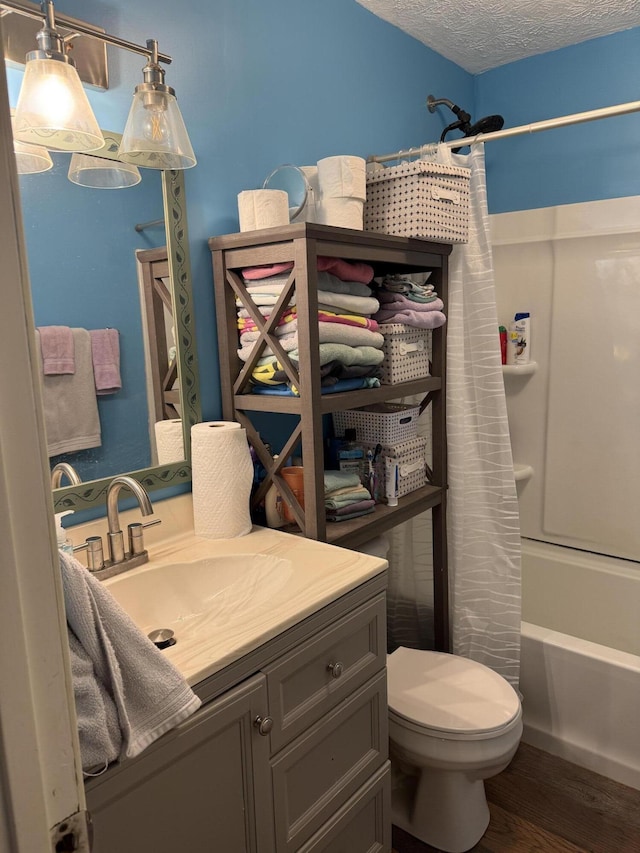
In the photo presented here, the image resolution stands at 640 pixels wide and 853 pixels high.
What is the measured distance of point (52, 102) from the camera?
3.83 ft

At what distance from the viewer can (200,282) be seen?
1650 millimetres

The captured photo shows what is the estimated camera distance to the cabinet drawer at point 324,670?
3.86 feet

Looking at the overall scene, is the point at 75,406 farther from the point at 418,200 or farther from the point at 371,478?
the point at 418,200

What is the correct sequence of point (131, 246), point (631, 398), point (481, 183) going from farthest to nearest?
point (631, 398), point (481, 183), point (131, 246)

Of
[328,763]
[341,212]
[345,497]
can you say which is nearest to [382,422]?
[345,497]

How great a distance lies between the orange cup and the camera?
1.66m

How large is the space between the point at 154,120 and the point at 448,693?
5.23 ft

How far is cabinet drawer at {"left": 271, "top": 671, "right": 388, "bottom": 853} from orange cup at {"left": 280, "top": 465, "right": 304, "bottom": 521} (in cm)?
47

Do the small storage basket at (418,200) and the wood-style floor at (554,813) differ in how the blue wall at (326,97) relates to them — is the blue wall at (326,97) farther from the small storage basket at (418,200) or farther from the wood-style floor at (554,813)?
the wood-style floor at (554,813)

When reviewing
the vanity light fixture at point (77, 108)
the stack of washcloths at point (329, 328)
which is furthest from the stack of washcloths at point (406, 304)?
the vanity light fixture at point (77, 108)

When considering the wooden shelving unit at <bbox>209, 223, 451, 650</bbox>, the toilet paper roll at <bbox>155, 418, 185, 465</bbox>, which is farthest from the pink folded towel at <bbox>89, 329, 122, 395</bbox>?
the wooden shelving unit at <bbox>209, 223, 451, 650</bbox>

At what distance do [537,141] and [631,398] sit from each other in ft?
3.63

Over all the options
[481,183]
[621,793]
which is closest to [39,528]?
[481,183]

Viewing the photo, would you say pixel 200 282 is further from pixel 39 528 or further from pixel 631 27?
pixel 631 27
